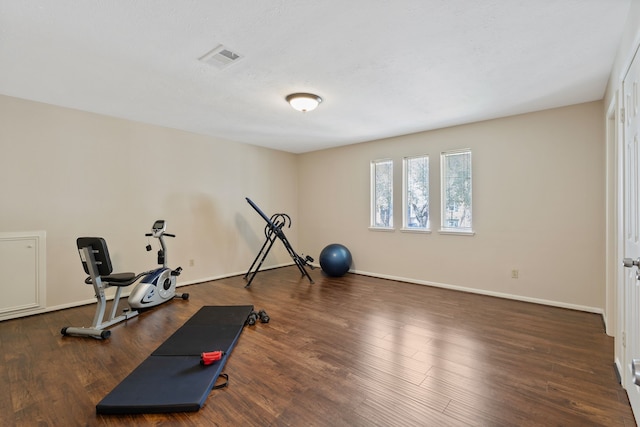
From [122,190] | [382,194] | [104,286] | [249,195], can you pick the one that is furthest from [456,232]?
[122,190]

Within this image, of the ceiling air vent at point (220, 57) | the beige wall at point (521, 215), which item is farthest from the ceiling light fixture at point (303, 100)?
the beige wall at point (521, 215)

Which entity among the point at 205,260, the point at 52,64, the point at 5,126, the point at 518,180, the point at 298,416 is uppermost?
the point at 52,64

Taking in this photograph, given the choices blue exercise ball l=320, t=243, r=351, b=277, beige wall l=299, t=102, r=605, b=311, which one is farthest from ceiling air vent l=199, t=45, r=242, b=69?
blue exercise ball l=320, t=243, r=351, b=277

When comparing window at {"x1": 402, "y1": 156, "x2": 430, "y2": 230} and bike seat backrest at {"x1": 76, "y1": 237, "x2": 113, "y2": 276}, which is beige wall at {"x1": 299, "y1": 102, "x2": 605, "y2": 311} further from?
bike seat backrest at {"x1": 76, "y1": 237, "x2": 113, "y2": 276}

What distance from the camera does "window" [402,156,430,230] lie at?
16.2ft

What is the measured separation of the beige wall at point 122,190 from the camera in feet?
11.4

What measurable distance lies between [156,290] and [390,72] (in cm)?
374

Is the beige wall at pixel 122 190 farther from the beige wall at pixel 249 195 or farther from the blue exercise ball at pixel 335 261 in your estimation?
the blue exercise ball at pixel 335 261

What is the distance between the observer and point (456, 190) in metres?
→ 4.60

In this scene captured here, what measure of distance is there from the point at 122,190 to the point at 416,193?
15.0ft

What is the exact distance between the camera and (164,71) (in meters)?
2.78

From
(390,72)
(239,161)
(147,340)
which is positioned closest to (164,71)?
(390,72)

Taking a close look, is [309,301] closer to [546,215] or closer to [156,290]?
[156,290]

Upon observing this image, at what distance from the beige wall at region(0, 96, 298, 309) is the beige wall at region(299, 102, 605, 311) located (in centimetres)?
263
